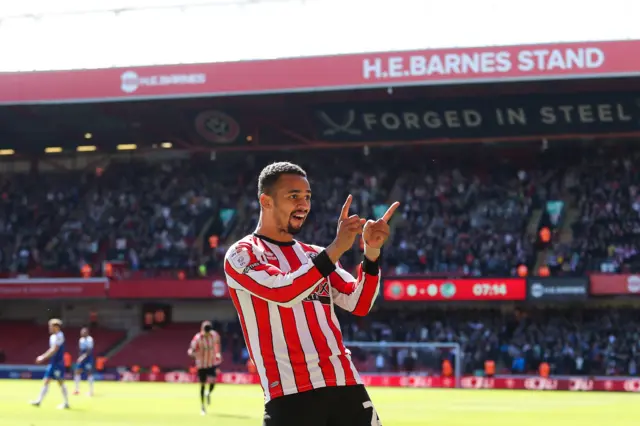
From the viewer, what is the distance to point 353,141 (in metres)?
47.0

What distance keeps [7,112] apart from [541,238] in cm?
2329

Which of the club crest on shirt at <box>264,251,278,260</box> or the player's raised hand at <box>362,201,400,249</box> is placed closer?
the player's raised hand at <box>362,201,400,249</box>

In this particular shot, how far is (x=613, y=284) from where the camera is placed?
4031cm

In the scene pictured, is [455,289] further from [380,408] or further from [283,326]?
Answer: [283,326]

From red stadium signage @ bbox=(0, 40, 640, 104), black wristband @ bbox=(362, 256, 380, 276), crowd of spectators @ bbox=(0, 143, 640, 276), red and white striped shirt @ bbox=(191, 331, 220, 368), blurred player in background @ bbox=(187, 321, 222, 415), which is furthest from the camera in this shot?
crowd of spectators @ bbox=(0, 143, 640, 276)

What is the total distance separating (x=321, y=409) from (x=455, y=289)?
1387 inches

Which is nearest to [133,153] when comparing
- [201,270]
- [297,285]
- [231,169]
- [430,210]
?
[231,169]

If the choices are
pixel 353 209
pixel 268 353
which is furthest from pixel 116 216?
pixel 268 353

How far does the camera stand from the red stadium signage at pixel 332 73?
135ft

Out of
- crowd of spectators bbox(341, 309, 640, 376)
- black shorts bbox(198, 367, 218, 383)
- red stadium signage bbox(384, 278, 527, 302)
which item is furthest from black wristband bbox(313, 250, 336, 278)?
red stadium signage bbox(384, 278, 527, 302)

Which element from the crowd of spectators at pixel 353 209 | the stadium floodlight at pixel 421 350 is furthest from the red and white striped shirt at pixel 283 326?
the crowd of spectators at pixel 353 209

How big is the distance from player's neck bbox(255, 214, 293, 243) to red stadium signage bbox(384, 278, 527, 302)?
114 ft

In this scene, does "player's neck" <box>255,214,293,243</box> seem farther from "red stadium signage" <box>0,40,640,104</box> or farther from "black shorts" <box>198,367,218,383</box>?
"red stadium signage" <box>0,40,640,104</box>

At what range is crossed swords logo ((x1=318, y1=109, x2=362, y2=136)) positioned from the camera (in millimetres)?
46031
